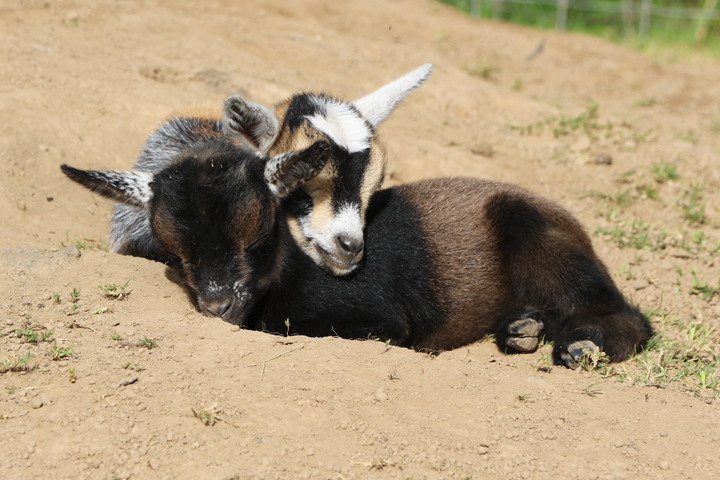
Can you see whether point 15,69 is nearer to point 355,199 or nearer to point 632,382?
point 355,199

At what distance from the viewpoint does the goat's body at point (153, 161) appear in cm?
522

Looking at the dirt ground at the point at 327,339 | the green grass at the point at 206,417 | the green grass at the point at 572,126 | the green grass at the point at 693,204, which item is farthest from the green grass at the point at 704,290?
the green grass at the point at 206,417

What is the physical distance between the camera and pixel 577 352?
14.6ft

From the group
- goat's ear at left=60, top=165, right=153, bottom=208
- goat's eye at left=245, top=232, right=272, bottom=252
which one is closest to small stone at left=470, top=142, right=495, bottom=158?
goat's eye at left=245, top=232, right=272, bottom=252

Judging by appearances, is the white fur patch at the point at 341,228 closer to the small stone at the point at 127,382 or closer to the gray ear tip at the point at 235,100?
the gray ear tip at the point at 235,100

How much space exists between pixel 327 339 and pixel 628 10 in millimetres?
12856

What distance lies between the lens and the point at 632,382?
13.8 ft

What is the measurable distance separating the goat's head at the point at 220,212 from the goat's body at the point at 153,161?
79 cm

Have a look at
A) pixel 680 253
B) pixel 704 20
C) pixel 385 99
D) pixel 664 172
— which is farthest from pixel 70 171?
pixel 704 20

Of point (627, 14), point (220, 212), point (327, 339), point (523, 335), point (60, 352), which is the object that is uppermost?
point (627, 14)

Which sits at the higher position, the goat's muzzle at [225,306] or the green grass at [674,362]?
the goat's muzzle at [225,306]

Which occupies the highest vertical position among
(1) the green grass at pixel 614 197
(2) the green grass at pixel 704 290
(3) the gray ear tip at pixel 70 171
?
(3) the gray ear tip at pixel 70 171

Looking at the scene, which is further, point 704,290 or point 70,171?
point 704,290

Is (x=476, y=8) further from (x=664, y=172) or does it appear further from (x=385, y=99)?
(x=385, y=99)
